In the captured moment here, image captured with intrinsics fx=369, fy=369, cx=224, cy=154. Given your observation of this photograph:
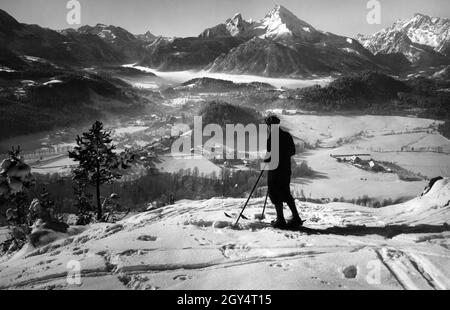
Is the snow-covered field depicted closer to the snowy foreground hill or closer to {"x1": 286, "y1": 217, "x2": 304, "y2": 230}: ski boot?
{"x1": 286, "y1": 217, "x2": 304, "y2": 230}: ski boot

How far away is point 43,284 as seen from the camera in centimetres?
802

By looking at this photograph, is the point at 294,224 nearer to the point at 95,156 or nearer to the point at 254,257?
the point at 254,257

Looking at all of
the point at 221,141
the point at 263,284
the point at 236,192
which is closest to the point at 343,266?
the point at 263,284

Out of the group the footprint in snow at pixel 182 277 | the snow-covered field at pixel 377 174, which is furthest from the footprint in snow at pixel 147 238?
the snow-covered field at pixel 377 174

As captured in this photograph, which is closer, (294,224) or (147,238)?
(147,238)

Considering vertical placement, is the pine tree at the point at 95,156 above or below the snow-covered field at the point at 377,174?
→ above

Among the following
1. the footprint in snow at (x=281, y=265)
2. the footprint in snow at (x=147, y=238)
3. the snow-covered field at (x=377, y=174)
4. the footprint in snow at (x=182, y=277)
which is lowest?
the snow-covered field at (x=377, y=174)

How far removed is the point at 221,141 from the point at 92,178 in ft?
543

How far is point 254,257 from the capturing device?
8.93m

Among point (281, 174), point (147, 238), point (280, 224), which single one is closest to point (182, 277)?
point (147, 238)

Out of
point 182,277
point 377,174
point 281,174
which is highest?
point 281,174

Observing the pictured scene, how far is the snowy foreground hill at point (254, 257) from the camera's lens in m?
7.77

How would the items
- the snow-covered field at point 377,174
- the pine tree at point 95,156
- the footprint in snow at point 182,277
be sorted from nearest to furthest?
the footprint in snow at point 182,277, the pine tree at point 95,156, the snow-covered field at point 377,174

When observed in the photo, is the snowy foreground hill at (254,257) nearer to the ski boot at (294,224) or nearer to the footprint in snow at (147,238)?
the footprint in snow at (147,238)
